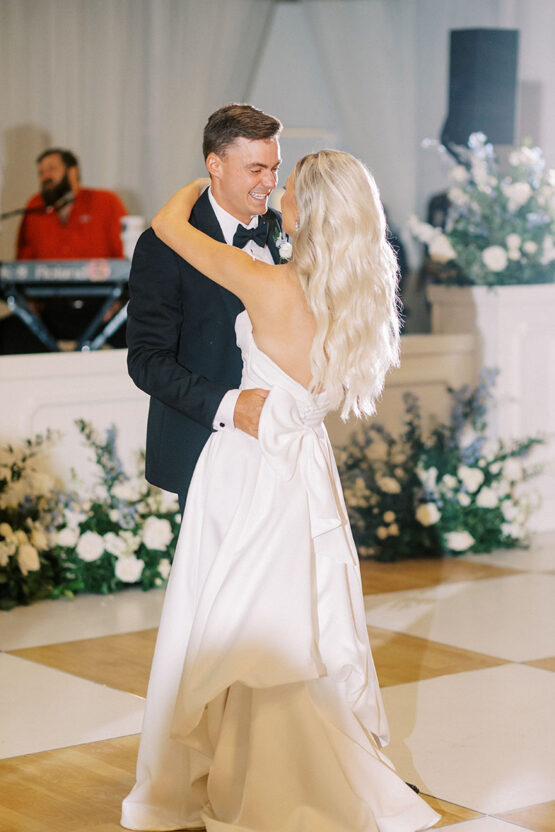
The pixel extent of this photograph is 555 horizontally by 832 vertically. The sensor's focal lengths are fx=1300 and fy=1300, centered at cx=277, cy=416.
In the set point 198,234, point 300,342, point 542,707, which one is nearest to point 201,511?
point 300,342

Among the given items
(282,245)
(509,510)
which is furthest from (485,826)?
(509,510)

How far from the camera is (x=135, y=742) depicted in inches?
129

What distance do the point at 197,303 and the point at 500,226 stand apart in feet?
11.2

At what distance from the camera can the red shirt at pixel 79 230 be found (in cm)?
793

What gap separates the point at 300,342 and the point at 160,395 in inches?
13.6

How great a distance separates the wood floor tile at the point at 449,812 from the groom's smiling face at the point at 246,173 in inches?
53.9

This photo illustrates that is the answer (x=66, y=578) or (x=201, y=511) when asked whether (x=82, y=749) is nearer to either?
(x=201, y=511)

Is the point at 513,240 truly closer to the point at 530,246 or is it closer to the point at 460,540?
the point at 530,246

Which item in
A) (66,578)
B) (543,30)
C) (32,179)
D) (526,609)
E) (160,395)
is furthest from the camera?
(32,179)

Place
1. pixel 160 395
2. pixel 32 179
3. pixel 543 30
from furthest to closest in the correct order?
pixel 32 179
pixel 543 30
pixel 160 395

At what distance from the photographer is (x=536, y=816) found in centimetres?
280

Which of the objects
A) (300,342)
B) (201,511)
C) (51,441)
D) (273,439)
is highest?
(300,342)

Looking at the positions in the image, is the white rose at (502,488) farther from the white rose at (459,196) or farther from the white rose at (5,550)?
the white rose at (5,550)

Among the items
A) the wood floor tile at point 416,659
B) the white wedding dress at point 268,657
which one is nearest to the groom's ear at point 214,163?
the white wedding dress at point 268,657
